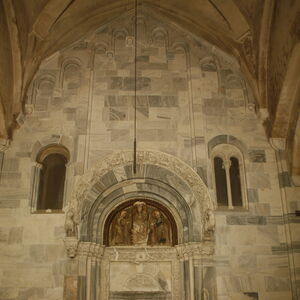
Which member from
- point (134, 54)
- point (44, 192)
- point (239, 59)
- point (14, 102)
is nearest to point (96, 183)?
point (44, 192)

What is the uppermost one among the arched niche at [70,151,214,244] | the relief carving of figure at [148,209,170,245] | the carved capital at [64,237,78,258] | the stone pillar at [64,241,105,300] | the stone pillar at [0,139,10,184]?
the stone pillar at [0,139,10,184]

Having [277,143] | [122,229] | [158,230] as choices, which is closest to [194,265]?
[158,230]

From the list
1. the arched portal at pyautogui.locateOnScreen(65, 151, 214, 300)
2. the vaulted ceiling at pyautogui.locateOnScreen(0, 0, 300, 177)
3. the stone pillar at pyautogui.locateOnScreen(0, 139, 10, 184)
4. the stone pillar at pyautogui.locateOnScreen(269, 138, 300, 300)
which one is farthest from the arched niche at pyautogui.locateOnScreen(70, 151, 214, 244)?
the vaulted ceiling at pyautogui.locateOnScreen(0, 0, 300, 177)

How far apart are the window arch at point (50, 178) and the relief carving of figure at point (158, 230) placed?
1909mm

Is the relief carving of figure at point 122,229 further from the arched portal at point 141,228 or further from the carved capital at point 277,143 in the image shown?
the carved capital at point 277,143

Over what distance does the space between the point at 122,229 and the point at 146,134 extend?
80.7 inches

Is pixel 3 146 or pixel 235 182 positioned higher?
pixel 3 146

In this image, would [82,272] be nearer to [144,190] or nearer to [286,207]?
[144,190]

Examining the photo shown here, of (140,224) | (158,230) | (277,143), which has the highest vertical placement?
(277,143)

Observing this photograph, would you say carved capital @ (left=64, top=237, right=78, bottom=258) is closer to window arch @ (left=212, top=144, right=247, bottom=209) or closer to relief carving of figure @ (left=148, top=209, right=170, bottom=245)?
relief carving of figure @ (left=148, top=209, right=170, bottom=245)

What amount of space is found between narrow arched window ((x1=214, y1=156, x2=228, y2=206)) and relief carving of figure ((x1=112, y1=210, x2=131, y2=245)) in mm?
1942

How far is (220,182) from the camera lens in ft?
30.7

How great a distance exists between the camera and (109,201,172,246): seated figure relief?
905cm

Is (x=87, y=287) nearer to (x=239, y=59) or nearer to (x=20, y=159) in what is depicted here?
(x=20, y=159)
